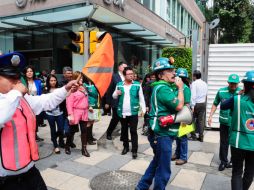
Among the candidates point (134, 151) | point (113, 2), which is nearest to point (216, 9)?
point (113, 2)

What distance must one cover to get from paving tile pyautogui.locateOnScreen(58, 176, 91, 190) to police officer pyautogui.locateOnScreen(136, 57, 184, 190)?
1303mm

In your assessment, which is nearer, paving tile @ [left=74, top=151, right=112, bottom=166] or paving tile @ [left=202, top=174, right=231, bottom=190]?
paving tile @ [left=202, top=174, right=231, bottom=190]

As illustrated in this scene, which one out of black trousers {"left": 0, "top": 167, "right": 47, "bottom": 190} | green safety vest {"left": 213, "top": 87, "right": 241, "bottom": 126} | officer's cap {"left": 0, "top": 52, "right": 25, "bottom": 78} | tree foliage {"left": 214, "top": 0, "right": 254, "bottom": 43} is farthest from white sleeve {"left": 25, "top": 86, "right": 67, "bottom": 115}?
tree foliage {"left": 214, "top": 0, "right": 254, "bottom": 43}

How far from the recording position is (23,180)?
2357mm

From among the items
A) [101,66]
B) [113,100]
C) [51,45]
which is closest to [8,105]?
[101,66]

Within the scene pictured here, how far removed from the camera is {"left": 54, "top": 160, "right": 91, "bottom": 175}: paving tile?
5.05 metres

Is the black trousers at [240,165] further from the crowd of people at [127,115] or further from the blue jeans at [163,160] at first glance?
the blue jeans at [163,160]

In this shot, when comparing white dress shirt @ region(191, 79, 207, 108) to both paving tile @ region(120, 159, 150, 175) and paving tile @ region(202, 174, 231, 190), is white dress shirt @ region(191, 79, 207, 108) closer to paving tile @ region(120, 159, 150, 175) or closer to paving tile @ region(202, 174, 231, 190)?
paving tile @ region(120, 159, 150, 175)

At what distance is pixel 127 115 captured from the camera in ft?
19.2

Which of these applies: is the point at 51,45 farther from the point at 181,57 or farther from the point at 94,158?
the point at 94,158

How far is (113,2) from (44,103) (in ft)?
39.5

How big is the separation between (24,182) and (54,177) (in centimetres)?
250

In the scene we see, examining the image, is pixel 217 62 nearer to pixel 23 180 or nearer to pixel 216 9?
pixel 23 180

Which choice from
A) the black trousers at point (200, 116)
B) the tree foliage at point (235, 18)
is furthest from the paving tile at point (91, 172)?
the tree foliage at point (235, 18)
